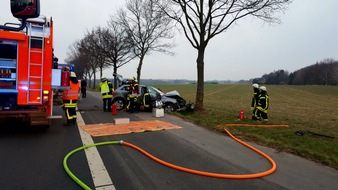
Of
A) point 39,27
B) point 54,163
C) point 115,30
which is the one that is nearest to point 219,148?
point 54,163

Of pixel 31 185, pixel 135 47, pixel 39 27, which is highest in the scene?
pixel 135 47

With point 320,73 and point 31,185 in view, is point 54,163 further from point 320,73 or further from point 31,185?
point 320,73

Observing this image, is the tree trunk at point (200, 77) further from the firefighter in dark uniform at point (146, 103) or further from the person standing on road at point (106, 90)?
the person standing on road at point (106, 90)

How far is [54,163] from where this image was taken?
5297 mm

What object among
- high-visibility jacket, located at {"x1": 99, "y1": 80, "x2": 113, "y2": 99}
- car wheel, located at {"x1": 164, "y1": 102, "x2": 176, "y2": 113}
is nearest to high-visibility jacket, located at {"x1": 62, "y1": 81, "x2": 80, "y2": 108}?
high-visibility jacket, located at {"x1": 99, "y1": 80, "x2": 113, "y2": 99}

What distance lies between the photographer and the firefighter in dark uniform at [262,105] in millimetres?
12637

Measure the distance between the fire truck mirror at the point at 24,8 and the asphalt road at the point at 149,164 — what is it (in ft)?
7.73

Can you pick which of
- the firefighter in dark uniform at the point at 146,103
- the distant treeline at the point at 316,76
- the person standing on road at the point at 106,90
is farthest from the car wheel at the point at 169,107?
the distant treeline at the point at 316,76

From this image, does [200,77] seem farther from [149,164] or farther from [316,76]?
[316,76]

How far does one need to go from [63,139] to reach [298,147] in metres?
5.75

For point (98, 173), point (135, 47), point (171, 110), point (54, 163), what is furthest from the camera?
point (135, 47)

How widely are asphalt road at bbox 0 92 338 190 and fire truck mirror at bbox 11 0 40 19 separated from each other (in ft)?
7.73

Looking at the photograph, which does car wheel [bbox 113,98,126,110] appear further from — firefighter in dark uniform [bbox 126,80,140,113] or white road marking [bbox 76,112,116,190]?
white road marking [bbox 76,112,116,190]

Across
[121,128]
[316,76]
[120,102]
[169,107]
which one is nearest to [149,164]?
[121,128]
